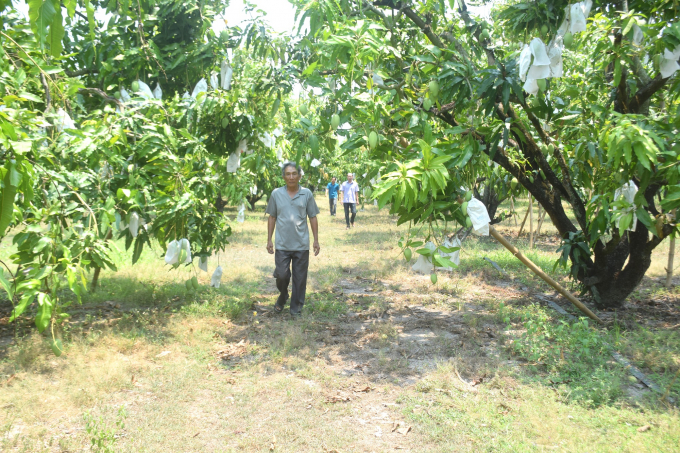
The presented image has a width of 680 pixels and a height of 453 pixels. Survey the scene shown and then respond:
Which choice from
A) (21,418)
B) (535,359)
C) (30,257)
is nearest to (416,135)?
(535,359)

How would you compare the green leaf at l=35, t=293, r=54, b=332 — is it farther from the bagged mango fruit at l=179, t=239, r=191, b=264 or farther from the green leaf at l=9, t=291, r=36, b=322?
the bagged mango fruit at l=179, t=239, r=191, b=264

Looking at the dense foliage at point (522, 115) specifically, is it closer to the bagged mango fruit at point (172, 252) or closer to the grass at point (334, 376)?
the grass at point (334, 376)

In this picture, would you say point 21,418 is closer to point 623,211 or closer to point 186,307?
point 186,307

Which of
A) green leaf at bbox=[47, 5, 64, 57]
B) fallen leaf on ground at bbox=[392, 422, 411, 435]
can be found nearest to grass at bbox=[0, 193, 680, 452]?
fallen leaf on ground at bbox=[392, 422, 411, 435]

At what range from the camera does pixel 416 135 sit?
3516mm

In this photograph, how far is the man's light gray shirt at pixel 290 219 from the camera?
449cm

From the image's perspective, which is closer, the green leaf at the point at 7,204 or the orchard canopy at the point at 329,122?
the green leaf at the point at 7,204

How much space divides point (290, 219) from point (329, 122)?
1.15 metres

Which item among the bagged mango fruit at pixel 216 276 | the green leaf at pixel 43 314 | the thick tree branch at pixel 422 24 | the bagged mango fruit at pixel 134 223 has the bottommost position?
the bagged mango fruit at pixel 216 276

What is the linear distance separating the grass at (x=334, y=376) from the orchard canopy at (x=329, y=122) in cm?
56

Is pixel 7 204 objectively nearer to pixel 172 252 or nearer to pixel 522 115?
pixel 172 252

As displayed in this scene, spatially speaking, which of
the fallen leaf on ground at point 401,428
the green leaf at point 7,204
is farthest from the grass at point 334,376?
the green leaf at point 7,204

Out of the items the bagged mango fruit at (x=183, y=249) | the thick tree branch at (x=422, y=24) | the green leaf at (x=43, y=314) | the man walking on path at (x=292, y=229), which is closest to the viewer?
the green leaf at (x=43, y=314)

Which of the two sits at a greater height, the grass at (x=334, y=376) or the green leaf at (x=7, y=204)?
the green leaf at (x=7, y=204)
